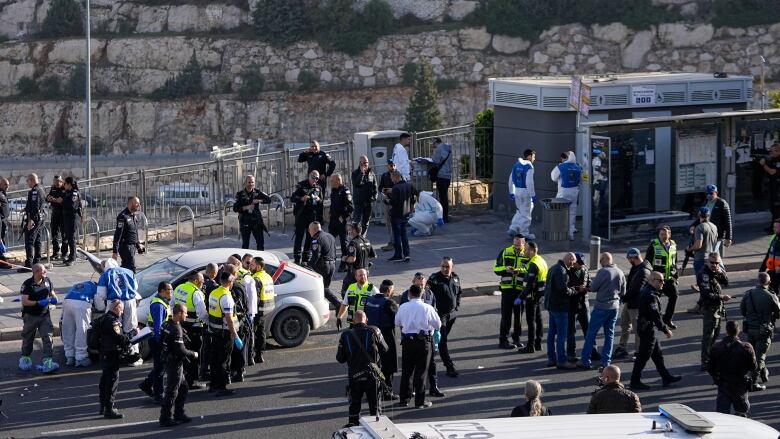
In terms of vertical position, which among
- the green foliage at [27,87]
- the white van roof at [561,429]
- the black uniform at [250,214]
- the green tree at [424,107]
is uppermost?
the green foliage at [27,87]

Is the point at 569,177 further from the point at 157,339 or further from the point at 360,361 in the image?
the point at 157,339

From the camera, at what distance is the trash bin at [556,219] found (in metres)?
22.2

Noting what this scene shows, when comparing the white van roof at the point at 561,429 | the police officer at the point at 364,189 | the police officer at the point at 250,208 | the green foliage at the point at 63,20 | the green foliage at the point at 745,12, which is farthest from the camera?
the green foliage at the point at 63,20

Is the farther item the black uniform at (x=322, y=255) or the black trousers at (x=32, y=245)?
the black trousers at (x=32, y=245)

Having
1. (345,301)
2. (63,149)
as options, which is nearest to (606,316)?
(345,301)

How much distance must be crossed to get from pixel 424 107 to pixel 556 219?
120 ft

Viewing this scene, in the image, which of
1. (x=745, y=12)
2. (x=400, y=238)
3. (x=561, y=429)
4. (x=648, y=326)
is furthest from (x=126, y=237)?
(x=745, y=12)

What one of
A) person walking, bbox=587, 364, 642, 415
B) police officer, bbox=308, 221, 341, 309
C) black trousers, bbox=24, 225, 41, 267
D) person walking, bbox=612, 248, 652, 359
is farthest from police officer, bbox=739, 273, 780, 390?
black trousers, bbox=24, 225, 41, 267

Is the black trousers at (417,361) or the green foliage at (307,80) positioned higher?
the green foliage at (307,80)

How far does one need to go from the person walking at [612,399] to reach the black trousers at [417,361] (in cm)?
300

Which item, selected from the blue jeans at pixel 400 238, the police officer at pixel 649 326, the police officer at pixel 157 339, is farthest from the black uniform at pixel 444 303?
the blue jeans at pixel 400 238

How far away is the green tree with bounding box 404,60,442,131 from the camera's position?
58.4 metres

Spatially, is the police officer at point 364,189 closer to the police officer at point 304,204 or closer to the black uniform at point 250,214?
the police officer at point 304,204

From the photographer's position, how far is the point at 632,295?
15.1 m
